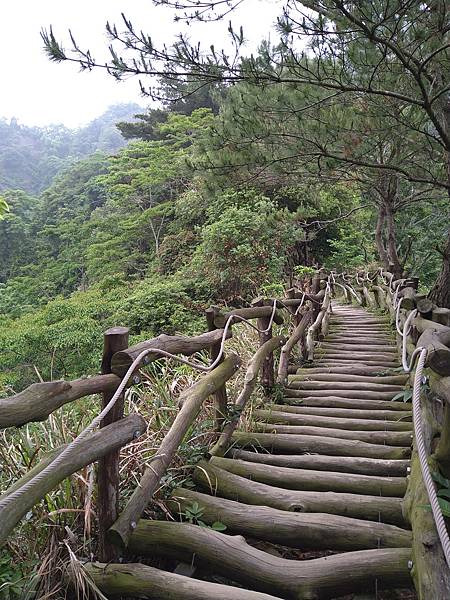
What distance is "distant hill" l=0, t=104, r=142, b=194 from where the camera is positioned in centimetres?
5009

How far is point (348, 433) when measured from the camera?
11.0ft

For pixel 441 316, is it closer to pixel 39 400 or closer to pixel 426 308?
pixel 426 308

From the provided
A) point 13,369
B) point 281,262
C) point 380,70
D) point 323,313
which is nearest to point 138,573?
point 380,70

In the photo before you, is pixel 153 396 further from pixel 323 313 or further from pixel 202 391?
pixel 323 313

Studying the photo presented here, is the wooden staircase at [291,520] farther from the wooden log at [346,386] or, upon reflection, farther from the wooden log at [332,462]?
the wooden log at [346,386]

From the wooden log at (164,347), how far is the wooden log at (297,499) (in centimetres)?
68

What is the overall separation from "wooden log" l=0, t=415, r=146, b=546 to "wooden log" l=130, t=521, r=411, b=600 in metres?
0.47

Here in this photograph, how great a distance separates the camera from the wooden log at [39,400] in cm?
144

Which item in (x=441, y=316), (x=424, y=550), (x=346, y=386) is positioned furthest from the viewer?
(x=346, y=386)

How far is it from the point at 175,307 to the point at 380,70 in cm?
710

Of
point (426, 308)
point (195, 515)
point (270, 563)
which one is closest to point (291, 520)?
point (270, 563)

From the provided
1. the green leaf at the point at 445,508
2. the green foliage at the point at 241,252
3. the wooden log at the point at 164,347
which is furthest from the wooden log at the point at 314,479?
the green foliage at the point at 241,252

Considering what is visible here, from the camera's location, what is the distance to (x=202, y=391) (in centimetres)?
266

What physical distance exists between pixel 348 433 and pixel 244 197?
10216mm
